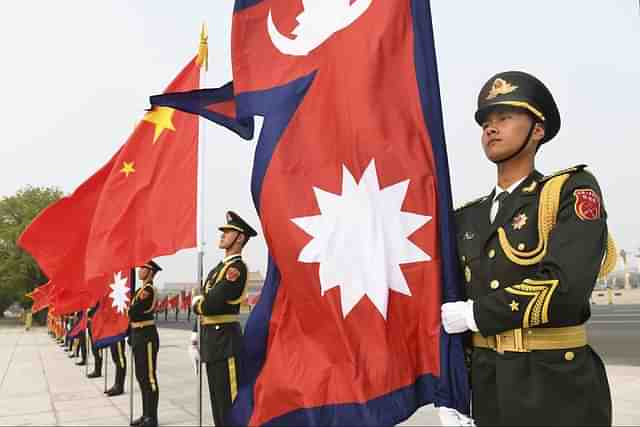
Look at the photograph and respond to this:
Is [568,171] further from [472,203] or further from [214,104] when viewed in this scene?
[214,104]

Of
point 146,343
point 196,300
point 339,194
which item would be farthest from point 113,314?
point 339,194

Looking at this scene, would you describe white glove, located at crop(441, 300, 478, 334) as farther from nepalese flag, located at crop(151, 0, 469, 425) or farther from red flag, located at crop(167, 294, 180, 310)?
red flag, located at crop(167, 294, 180, 310)

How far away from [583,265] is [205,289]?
418 cm

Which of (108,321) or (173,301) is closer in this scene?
(108,321)

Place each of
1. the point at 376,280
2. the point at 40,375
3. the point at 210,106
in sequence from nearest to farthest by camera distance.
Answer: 1. the point at 376,280
2. the point at 210,106
3. the point at 40,375

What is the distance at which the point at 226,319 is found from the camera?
5.32 meters

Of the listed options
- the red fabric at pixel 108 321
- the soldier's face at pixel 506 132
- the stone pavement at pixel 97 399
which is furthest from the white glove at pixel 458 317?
the red fabric at pixel 108 321

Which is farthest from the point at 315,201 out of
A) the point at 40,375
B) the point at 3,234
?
the point at 3,234

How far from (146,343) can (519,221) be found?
19.6 ft

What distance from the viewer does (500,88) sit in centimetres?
219

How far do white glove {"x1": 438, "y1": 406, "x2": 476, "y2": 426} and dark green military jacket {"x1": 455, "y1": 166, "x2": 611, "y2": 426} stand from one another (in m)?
0.12

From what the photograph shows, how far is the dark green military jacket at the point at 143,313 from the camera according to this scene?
286 inches

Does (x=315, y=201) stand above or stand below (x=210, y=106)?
below

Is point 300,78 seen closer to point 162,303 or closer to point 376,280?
point 376,280
